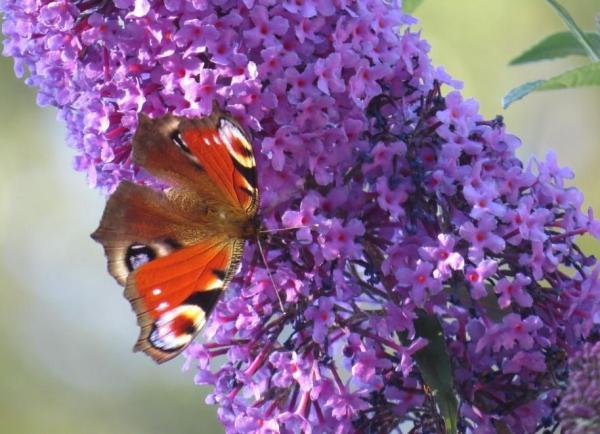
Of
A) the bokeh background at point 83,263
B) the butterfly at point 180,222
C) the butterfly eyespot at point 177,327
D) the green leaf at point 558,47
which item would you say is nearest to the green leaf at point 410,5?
the green leaf at point 558,47

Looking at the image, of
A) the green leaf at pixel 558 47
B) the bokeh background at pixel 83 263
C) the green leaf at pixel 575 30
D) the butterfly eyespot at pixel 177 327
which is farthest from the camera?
the bokeh background at pixel 83 263

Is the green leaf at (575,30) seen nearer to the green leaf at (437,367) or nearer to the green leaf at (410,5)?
the green leaf at (410,5)

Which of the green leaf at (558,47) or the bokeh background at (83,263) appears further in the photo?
the bokeh background at (83,263)

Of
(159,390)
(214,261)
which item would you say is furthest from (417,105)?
(159,390)

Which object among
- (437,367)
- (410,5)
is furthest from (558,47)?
(437,367)

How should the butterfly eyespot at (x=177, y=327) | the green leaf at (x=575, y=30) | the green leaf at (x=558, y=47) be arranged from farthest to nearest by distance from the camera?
1. the green leaf at (x=558, y=47)
2. the green leaf at (x=575, y=30)
3. the butterfly eyespot at (x=177, y=327)

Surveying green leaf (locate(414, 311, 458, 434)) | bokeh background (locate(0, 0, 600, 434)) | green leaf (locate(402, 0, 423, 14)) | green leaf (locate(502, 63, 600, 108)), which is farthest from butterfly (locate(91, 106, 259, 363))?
bokeh background (locate(0, 0, 600, 434))

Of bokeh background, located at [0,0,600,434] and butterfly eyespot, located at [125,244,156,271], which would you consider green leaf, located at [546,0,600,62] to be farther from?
bokeh background, located at [0,0,600,434]

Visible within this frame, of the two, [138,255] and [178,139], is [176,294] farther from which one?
[178,139]
